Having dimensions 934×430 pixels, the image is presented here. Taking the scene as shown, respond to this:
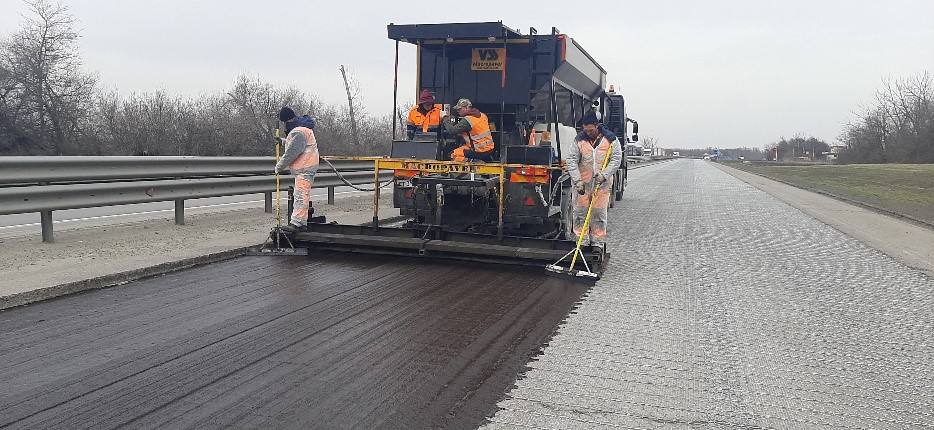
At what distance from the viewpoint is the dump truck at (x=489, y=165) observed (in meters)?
8.43

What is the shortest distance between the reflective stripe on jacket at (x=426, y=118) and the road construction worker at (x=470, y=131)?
0.75ft

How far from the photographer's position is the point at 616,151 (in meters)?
8.69

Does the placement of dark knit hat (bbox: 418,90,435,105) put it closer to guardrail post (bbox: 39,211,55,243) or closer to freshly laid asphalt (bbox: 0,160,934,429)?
freshly laid asphalt (bbox: 0,160,934,429)

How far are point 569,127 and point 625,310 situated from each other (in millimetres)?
6162

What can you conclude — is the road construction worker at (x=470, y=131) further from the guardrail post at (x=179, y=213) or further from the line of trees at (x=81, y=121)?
the line of trees at (x=81, y=121)

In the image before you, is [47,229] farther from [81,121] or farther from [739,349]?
[81,121]

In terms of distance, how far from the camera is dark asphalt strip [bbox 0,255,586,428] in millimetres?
3730

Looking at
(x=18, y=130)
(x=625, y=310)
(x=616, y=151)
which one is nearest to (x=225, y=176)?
(x=616, y=151)

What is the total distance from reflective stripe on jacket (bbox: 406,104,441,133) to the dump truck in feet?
0.60

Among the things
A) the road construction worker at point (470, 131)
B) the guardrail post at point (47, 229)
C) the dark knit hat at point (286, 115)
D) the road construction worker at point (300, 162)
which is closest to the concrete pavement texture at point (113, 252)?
the guardrail post at point (47, 229)

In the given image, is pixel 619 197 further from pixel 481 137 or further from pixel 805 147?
pixel 805 147

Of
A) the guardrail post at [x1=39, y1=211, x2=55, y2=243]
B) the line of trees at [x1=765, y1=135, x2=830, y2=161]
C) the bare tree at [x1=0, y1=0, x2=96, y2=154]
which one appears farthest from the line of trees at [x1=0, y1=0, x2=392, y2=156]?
the line of trees at [x1=765, y1=135, x2=830, y2=161]

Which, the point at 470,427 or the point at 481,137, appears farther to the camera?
the point at 481,137

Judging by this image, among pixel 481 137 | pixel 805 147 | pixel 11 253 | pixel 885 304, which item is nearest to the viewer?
pixel 885 304
